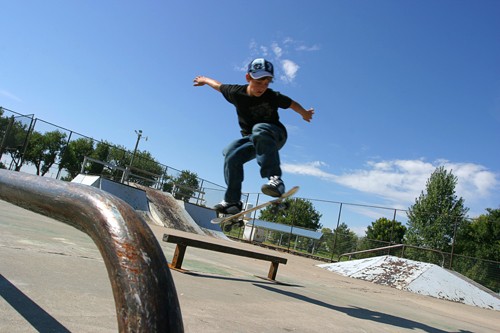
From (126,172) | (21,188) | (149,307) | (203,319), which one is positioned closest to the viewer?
(149,307)

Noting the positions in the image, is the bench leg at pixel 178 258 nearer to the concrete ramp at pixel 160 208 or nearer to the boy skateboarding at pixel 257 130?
the boy skateboarding at pixel 257 130

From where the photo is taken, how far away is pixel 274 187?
3.53 meters

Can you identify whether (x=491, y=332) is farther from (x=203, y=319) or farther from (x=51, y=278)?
(x=51, y=278)

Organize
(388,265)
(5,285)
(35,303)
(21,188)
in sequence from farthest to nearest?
(388,265) → (5,285) → (35,303) → (21,188)

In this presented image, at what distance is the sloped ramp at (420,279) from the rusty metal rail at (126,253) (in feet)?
30.0

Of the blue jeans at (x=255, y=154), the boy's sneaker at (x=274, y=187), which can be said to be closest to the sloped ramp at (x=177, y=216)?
the blue jeans at (x=255, y=154)

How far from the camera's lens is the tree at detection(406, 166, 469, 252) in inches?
1040

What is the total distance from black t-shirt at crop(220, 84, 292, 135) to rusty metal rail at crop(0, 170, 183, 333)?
3.25 metres

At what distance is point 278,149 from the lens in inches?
154

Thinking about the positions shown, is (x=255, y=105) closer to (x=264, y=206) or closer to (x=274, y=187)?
(x=274, y=187)

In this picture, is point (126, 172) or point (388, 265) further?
point (126, 172)

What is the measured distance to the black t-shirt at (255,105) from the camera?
390cm

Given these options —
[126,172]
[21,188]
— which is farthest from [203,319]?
[126,172]

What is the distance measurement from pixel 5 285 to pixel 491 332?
4411 millimetres
